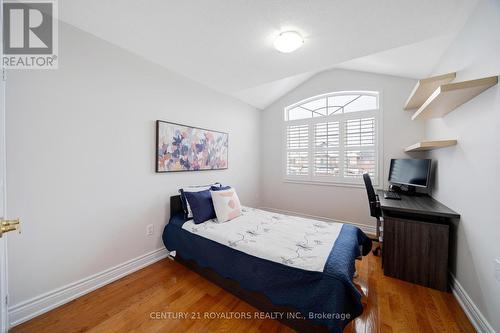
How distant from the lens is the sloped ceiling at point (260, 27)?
149cm

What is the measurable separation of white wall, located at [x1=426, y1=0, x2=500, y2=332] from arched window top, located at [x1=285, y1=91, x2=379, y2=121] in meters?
1.34

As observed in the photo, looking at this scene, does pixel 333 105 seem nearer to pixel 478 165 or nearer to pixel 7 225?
pixel 478 165

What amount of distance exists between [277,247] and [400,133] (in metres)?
2.79

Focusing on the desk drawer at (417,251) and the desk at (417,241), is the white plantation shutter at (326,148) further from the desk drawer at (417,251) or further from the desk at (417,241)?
the desk drawer at (417,251)

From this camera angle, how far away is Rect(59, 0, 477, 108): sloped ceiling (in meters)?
1.49

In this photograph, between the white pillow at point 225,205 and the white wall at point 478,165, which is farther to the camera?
the white pillow at point 225,205

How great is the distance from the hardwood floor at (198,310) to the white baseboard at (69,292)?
0.18 feet

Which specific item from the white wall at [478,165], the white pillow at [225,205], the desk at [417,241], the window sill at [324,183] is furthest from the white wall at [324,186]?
the white pillow at [225,205]

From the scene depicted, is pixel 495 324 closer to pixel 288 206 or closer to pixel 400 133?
pixel 400 133

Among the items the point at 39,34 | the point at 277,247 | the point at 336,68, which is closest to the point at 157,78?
the point at 39,34

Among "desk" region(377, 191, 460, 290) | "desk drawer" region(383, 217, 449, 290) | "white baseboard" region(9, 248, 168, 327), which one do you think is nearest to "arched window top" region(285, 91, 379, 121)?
"desk" region(377, 191, 460, 290)

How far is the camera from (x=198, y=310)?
1.59 meters

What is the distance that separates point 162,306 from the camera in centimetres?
163

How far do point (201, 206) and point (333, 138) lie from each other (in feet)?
8.84
